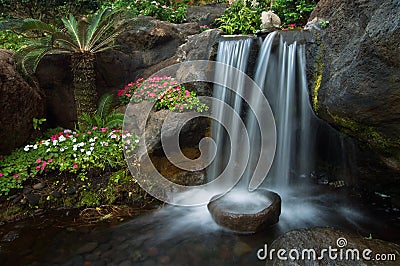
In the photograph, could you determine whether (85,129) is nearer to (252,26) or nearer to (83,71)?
(83,71)

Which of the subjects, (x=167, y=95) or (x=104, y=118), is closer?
(x=167, y=95)

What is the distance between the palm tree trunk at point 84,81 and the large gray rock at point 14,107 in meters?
0.76

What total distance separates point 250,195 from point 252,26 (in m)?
4.36

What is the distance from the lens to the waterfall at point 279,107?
4566mm

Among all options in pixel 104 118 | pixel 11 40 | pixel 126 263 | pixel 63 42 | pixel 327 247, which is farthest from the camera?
pixel 11 40

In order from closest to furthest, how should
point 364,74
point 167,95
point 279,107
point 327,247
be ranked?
point 327,247, point 364,74, point 279,107, point 167,95

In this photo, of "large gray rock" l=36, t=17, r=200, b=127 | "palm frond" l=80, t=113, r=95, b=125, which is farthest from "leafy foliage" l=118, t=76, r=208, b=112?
"large gray rock" l=36, t=17, r=200, b=127

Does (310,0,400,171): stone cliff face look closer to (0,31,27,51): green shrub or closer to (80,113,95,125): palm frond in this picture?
(80,113,95,125): palm frond

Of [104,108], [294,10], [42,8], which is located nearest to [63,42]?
[104,108]

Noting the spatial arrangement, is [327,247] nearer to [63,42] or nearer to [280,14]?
[63,42]

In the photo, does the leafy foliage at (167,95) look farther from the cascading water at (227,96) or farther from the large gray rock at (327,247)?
the large gray rock at (327,247)

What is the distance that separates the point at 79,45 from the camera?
517 centimetres

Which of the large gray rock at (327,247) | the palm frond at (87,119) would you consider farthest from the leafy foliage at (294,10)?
the large gray rock at (327,247)

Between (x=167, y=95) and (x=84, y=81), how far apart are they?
5.59 feet
